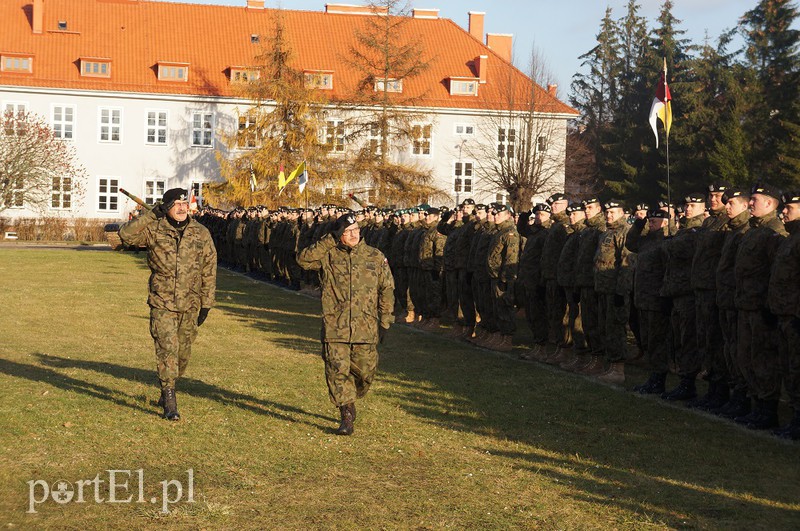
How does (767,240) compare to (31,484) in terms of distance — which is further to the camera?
(767,240)

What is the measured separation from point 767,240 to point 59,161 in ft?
177

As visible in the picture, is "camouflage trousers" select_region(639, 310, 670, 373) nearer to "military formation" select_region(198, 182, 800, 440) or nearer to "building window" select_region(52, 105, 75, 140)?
"military formation" select_region(198, 182, 800, 440)

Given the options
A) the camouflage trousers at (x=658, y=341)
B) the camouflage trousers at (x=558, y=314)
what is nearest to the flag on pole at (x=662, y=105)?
the camouflage trousers at (x=558, y=314)

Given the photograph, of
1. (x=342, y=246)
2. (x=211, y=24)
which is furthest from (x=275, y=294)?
(x=211, y=24)

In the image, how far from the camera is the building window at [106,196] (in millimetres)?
61875

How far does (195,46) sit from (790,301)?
197 feet

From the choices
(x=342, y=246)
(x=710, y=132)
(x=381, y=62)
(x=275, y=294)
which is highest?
(x=381, y=62)

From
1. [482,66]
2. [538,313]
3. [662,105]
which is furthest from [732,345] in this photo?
[482,66]

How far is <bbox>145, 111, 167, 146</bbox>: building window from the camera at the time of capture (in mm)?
62781

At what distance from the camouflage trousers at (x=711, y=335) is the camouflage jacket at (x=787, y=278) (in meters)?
1.39

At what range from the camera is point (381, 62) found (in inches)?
2226

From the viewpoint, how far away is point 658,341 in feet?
40.9

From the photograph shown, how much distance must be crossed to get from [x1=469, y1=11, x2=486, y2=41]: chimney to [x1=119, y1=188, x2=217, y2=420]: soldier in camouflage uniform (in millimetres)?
64409

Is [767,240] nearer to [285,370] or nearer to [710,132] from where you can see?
[285,370]
